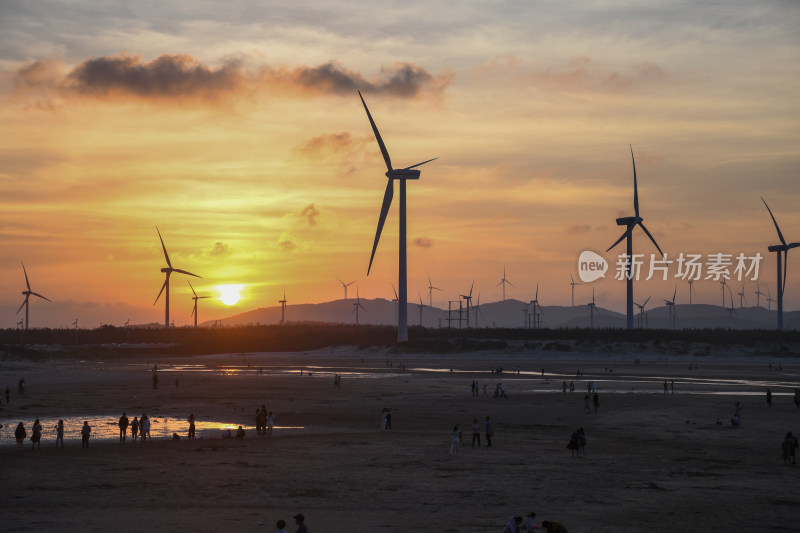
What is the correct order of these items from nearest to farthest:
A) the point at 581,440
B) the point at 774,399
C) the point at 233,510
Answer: the point at 233,510
the point at 581,440
the point at 774,399

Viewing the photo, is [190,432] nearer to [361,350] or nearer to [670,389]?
[670,389]

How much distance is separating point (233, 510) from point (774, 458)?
25800mm

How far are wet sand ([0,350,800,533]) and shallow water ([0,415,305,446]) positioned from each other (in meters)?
0.76

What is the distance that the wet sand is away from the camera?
27.1 meters

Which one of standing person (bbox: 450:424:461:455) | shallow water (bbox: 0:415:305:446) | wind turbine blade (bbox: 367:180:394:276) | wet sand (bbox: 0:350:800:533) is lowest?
shallow water (bbox: 0:415:305:446)

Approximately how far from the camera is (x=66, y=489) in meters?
31.1

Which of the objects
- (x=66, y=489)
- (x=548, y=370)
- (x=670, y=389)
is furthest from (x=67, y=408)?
(x=548, y=370)

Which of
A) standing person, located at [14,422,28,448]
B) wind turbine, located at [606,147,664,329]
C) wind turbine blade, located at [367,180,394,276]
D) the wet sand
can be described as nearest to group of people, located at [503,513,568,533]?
the wet sand

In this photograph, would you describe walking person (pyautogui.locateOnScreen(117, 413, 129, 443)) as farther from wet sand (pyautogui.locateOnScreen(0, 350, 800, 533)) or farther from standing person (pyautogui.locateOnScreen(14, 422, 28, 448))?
standing person (pyautogui.locateOnScreen(14, 422, 28, 448))

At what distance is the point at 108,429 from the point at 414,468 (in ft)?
72.9

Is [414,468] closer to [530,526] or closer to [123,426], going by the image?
[530,526]

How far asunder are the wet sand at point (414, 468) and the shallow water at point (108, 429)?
761mm

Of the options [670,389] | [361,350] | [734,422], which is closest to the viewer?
[734,422]

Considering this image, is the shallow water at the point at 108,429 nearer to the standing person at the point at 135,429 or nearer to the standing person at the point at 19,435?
the standing person at the point at 135,429
